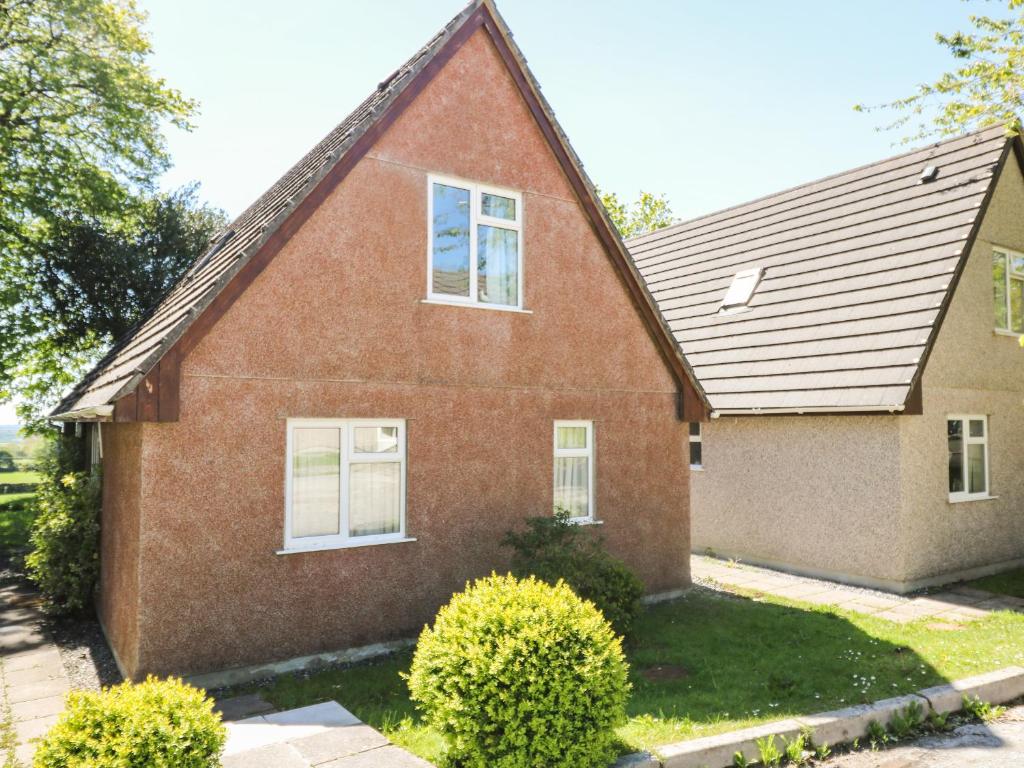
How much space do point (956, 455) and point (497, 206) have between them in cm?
950

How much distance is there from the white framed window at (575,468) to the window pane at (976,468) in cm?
755

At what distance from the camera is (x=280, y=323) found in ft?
25.4

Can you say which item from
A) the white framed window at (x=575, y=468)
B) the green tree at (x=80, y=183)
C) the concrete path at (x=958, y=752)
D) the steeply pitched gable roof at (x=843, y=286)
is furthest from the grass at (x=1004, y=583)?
the green tree at (x=80, y=183)

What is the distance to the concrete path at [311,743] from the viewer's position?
4.95 meters

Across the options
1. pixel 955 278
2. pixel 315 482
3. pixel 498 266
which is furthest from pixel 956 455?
pixel 315 482

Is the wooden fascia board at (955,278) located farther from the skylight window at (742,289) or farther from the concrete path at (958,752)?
the concrete path at (958,752)

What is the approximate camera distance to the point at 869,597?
436 inches

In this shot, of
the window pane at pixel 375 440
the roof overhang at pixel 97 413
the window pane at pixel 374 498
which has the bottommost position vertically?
the window pane at pixel 374 498

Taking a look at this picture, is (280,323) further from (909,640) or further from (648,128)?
(648,128)

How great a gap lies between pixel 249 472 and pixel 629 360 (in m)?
5.98

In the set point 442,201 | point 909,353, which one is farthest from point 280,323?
point 909,353

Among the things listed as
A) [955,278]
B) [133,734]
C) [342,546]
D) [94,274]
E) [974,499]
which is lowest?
[133,734]

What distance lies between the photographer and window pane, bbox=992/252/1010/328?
43.7 ft

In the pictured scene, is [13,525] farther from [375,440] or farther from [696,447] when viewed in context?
[696,447]
